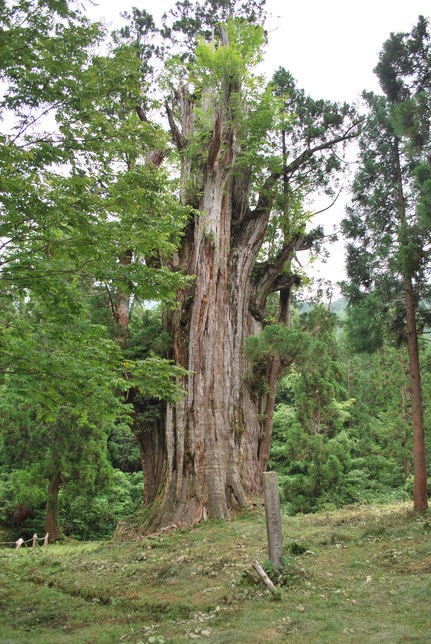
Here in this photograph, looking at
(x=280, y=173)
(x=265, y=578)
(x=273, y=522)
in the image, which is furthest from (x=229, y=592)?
(x=280, y=173)

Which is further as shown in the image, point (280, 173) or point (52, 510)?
point (52, 510)

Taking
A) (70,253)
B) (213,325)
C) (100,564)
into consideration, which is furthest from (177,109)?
(100,564)

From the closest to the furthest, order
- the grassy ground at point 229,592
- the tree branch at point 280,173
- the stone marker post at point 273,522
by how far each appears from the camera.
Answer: the grassy ground at point 229,592, the stone marker post at point 273,522, the tree branch at point 280,173

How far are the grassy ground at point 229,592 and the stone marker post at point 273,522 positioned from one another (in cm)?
23

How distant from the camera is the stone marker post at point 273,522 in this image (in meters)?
5.15

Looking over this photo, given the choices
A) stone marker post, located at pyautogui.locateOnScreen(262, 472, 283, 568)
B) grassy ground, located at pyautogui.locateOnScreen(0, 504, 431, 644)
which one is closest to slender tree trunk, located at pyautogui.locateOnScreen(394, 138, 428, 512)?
grassy ground, located at pyautogui.locateOnScreen(0, 504, 431, 644)

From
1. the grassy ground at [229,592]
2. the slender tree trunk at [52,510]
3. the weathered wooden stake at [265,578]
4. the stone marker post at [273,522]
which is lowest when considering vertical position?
the slender tree trunk at [52,510]

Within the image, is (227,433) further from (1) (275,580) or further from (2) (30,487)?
(2) (30,487)

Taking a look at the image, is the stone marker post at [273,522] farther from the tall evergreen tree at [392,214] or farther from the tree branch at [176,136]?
the tree branch at [176,136]

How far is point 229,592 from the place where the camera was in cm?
481

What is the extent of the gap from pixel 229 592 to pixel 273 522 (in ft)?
2.93

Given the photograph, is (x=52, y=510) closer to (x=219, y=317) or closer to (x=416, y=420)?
(x=219, y=317)

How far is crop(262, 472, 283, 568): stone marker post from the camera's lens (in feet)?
16.9

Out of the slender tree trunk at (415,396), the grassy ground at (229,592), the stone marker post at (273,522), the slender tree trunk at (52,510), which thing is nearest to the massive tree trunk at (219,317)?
the grassy ground at (229,592)
